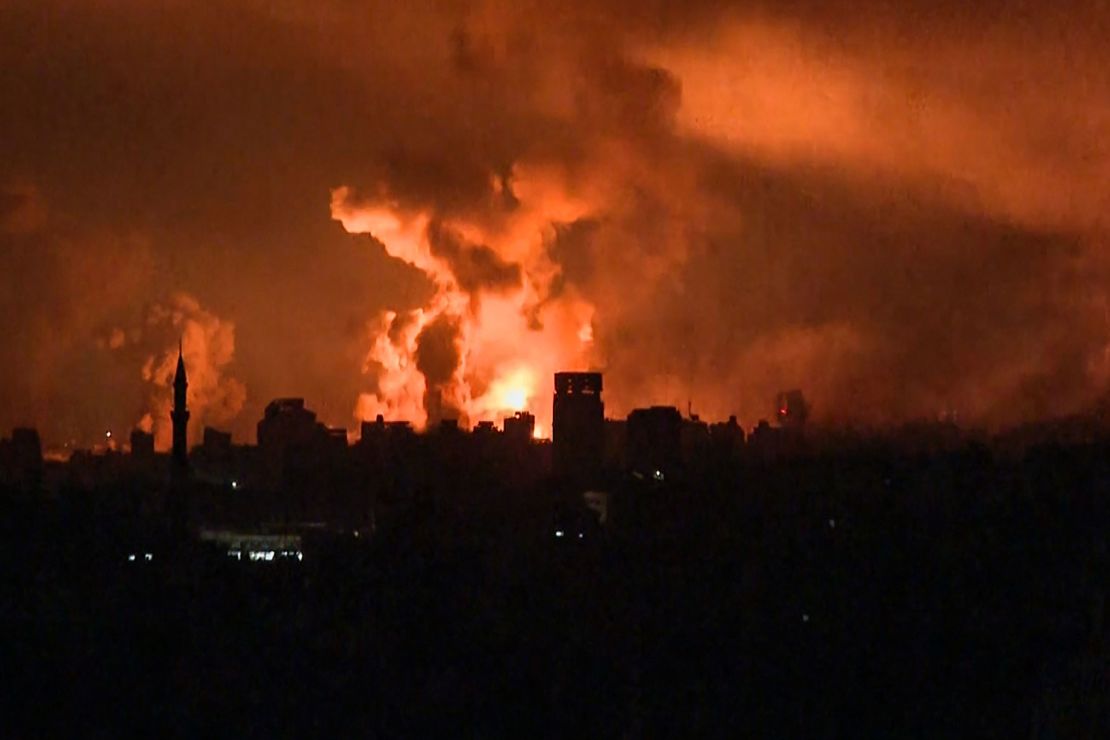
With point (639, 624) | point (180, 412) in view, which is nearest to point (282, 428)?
point (180, 412)

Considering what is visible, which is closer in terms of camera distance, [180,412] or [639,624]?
[639,624]

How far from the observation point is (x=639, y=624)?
2953 cm

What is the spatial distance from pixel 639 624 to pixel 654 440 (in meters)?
25.9

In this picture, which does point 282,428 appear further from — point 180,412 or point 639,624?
point 639,624

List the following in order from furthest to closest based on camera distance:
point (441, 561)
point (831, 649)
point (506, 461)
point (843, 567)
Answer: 1. point (506, 461)
2. point (441, 561)
3. point (843, 567)
4. point (831, 649)

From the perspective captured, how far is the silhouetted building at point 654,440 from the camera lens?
173 ft

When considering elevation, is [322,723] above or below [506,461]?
below

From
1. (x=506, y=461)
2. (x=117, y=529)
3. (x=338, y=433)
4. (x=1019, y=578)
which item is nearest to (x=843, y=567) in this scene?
(x=1019, y=578)

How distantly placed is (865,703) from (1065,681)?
2.75 metres

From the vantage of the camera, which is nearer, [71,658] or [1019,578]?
[71,658]

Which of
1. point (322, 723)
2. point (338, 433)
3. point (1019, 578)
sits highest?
point (338, 433)

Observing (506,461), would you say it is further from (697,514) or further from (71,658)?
(71,658)

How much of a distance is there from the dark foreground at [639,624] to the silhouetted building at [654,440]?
1456cm

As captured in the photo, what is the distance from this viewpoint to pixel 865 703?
25.1 meters
